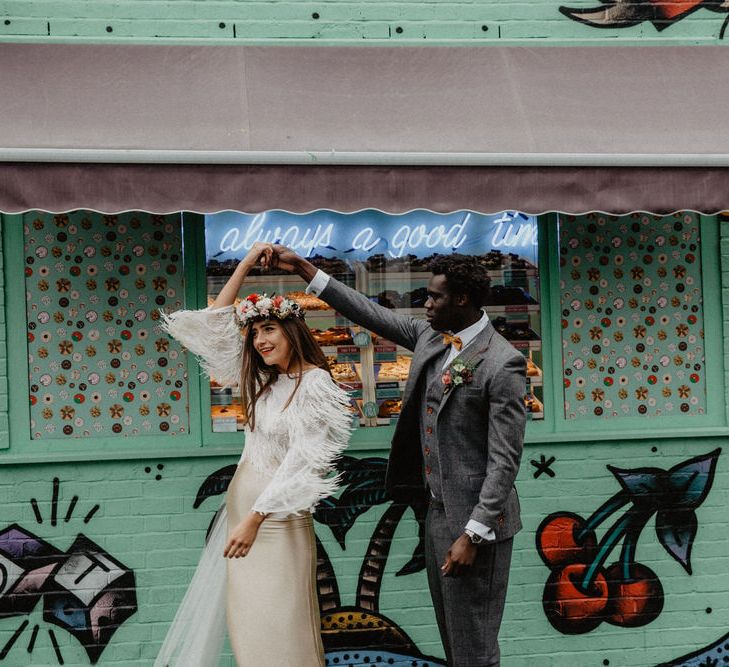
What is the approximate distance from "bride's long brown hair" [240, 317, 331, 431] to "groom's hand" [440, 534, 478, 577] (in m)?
0.98

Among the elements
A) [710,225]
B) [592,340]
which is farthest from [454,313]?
[710,225]

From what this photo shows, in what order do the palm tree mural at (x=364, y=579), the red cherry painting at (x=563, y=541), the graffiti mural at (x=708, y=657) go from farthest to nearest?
the graffiti mural at (x=708, y=657) → the red cherry painting at (x=563, y=541) → the palm tree mural at (x=364, y=579)

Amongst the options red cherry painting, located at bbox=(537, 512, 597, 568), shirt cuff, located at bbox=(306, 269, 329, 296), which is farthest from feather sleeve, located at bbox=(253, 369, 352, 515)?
red cherry painting, located at bbox=(537, 512, 597, 568)

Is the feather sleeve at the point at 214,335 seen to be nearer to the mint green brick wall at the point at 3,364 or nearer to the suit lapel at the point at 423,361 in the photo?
the suit lapel at the point at 423,361

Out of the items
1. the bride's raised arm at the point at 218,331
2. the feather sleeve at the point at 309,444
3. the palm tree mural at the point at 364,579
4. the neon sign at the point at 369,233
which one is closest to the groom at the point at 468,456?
the feather sleeve at the point at 309,444

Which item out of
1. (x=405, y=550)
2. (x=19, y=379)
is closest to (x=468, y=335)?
(x=405, y=550)

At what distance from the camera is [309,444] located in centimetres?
410

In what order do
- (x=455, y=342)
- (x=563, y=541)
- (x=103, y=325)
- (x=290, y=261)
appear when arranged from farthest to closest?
1. (x=563, y=541)
2. (x=103, y=325)
3. (x=290, y=261)
4. (x=455, y=342)

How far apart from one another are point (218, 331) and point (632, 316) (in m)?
2.48

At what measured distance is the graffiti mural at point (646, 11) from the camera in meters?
5.60

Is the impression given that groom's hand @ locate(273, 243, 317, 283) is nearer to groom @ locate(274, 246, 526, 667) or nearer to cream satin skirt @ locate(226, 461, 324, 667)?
groom @ locate(274, 246, 526, 667)

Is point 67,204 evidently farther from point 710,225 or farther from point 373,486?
point 710,225

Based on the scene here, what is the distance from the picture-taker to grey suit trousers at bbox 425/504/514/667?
13.1 ft

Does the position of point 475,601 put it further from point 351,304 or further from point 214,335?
point 214,335
